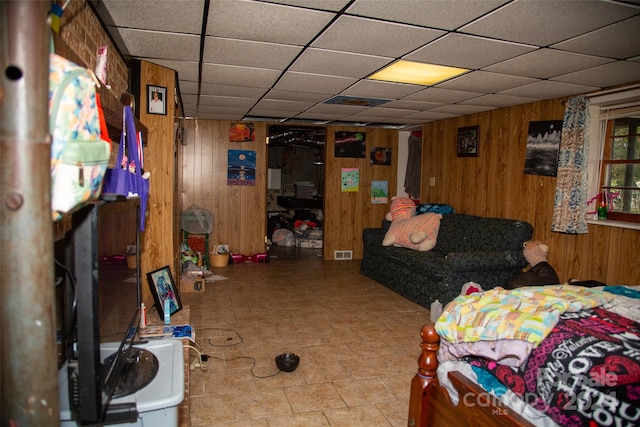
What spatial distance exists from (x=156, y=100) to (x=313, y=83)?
1.42m

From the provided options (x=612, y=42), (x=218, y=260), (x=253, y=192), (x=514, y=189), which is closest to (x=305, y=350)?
(x=612, y=42)

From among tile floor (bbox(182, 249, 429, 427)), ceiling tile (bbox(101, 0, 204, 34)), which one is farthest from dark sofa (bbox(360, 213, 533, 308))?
ceiling tile (bbox(101, 0, 204, 34))

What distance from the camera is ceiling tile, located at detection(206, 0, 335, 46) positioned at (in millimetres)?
2174

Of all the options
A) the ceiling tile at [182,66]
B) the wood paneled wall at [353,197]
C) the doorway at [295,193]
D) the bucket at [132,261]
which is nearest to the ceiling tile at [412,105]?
the wood paneled wall at [353,197]

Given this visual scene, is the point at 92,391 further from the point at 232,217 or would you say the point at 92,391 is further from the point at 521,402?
the point at 232,217

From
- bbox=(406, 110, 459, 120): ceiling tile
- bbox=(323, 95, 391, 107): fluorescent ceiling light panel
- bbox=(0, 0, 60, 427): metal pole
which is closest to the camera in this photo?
bbox=(0, 0, 60, 427): metal pole

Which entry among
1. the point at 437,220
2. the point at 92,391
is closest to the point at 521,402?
the point at 92,391

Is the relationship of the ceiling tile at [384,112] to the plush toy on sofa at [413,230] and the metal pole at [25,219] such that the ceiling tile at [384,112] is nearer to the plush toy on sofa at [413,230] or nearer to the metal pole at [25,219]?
the plush toy on sofa at [413,230]

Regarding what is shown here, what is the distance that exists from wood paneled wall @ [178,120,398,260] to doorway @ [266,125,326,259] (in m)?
0.56

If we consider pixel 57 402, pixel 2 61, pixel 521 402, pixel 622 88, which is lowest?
pixel 521 402

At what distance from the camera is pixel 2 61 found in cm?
79

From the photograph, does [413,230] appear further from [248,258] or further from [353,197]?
[248,258]

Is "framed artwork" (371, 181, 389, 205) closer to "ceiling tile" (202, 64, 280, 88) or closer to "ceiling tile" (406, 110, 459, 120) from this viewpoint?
"ceiling tile" (406, 110, 459, 120)

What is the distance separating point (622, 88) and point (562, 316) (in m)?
2.81
